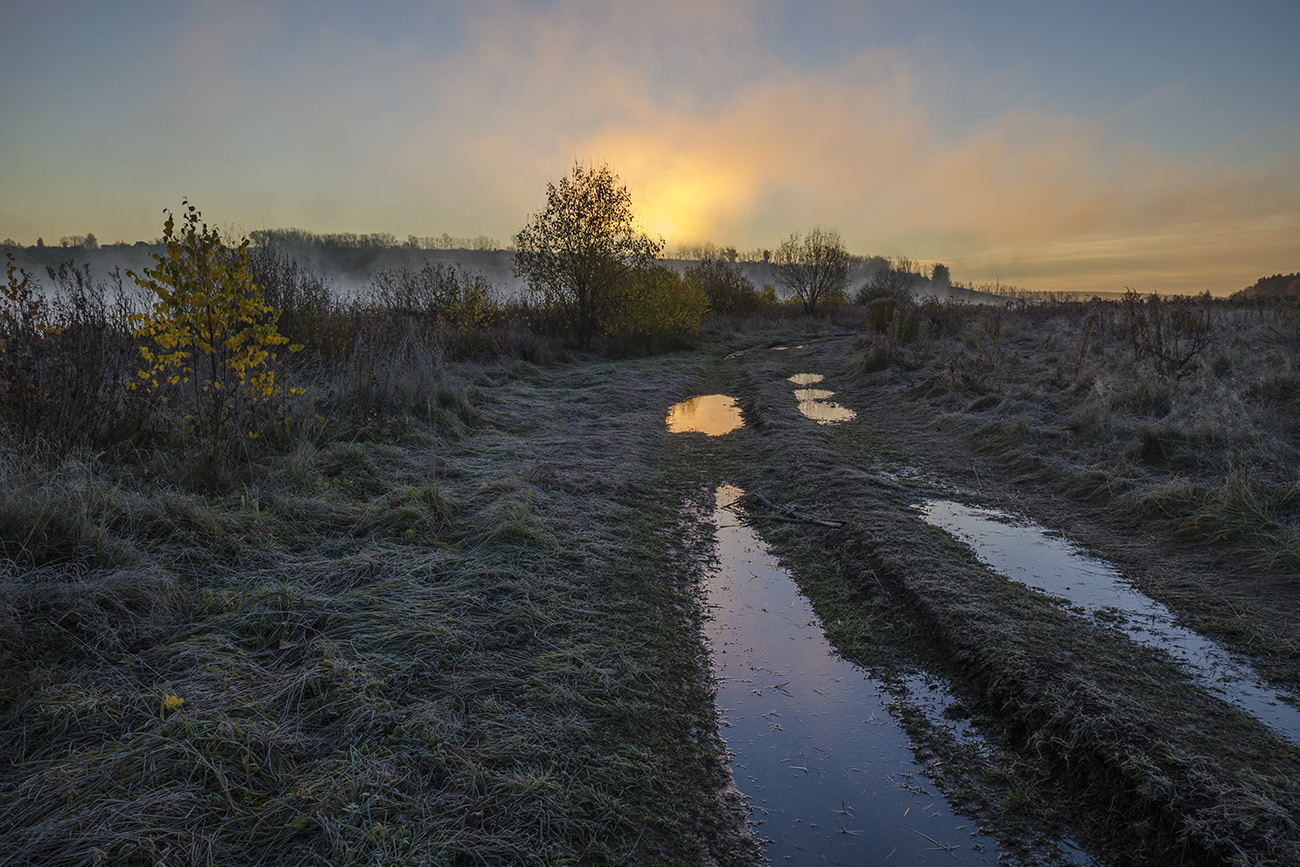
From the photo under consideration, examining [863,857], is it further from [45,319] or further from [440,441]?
[45,319]

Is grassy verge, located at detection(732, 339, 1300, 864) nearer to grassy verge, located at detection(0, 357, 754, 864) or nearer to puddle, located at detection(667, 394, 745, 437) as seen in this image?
grassy verge, located at detection(0, 357, 754, 864)

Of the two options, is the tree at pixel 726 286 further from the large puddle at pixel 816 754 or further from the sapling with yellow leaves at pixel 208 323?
the large puddle at pixel 816 754

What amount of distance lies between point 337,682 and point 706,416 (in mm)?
9466

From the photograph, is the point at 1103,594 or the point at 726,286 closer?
the point at 1103,594

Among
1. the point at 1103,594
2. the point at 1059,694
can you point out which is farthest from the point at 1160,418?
the point at 1059,694

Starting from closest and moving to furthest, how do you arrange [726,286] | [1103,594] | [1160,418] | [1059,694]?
1. [1059,694]
2. [1103,594]
3. [1160,418]
4. [726,286]

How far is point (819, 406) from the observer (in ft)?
42.2

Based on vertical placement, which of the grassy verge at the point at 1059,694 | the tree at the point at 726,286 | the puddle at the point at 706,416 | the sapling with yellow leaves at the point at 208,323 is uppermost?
the tree at the point at 726,286

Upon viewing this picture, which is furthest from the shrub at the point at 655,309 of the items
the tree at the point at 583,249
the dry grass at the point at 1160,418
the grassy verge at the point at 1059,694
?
the grassy verge at the point at 1059,694

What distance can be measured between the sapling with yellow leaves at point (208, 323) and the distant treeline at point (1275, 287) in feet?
118

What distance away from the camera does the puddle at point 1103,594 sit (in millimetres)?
3477

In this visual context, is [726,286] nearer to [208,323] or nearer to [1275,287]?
[1275,287]

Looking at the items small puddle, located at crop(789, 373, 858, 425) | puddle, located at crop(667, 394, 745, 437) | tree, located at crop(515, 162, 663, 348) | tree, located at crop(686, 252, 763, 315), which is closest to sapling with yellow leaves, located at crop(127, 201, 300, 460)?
puddle, located at crop(667, 394, 745, 437)

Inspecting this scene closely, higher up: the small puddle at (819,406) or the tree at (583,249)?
the tree at (583,249)
